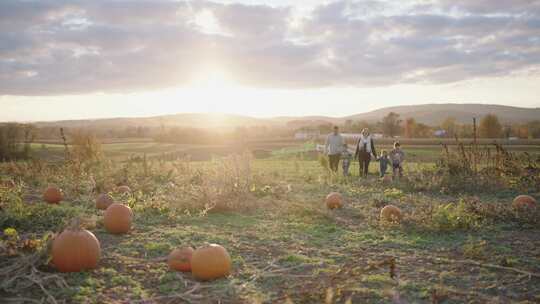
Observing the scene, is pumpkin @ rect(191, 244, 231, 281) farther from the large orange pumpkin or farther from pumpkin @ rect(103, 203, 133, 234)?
pumpkin @ rect(103, 203, 133, 234)

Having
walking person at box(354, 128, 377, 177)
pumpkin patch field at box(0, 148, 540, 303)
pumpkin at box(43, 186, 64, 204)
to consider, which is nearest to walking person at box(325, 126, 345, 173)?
walking person at box(354, 128, 377, 177)

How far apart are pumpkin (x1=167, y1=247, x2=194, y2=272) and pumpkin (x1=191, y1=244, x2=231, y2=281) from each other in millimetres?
230

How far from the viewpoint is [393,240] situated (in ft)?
26.1

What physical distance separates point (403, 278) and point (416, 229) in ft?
9.57

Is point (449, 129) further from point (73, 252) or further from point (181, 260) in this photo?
point (73, 252)

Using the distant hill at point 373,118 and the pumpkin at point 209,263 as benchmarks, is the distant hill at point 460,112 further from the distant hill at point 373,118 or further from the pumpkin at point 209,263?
the pumpkin at point 209,263

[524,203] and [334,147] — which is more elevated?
[334,147]

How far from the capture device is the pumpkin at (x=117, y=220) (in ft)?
26.6

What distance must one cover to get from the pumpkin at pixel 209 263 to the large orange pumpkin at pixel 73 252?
131 cm

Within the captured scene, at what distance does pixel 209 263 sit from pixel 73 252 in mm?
1688

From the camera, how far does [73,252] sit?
233 inches

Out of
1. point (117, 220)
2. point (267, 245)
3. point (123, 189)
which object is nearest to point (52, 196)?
point (123, 189)

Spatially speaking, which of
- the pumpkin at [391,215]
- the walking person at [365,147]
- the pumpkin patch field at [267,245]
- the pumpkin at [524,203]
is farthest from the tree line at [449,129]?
the pumpkin at [391,215]

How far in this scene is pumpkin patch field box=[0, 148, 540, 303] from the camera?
18.0 feet
